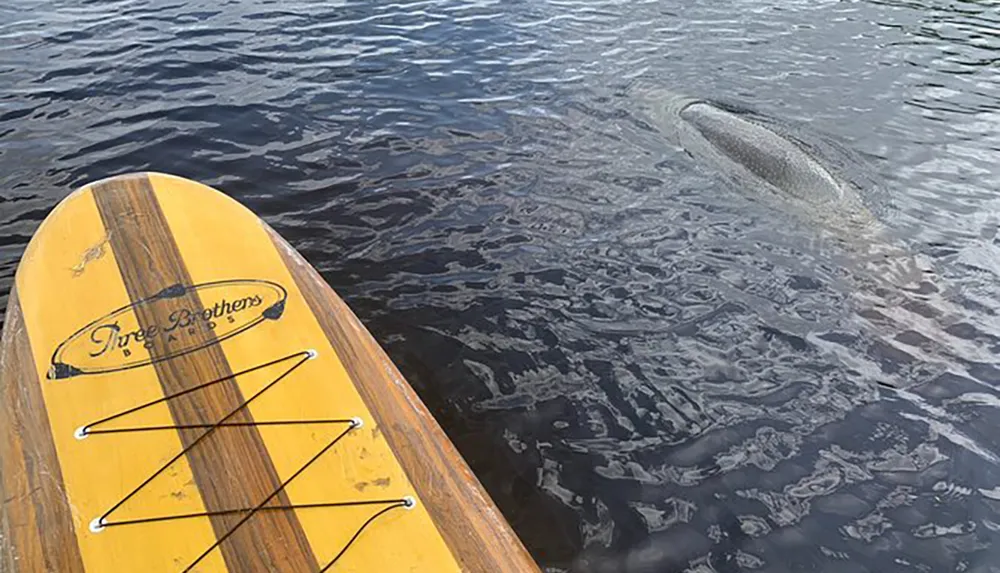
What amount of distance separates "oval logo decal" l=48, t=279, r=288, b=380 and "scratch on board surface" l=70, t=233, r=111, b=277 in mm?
478

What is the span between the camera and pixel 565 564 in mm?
3350

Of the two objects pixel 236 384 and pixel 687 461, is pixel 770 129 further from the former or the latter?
pixel 236 384

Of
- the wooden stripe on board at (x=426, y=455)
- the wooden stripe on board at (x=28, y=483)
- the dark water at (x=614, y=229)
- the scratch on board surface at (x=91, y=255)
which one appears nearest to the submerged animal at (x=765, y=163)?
the dark water at (x=614, y=229)

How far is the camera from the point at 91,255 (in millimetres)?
3926

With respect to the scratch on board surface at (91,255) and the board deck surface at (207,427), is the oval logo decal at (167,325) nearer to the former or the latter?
the board deck surface at (207,427)

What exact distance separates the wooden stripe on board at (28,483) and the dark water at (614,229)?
5.72ft

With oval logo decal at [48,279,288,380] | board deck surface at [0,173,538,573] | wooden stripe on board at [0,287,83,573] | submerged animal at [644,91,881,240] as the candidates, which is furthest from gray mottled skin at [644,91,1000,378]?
wooden stripe on board at [0,287,83,573]

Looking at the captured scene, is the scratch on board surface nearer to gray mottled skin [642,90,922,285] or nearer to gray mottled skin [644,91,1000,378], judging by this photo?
gray mottled skin [644,91,1000,378]

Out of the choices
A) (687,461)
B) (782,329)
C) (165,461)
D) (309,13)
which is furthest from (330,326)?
(309,13)

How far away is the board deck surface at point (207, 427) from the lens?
2.66 meters

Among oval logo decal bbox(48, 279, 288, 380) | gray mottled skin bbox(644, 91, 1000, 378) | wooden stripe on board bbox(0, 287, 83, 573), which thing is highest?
oval logo decal bbox(48, 279, 288, 380)

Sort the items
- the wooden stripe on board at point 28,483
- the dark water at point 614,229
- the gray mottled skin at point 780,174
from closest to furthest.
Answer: the wooden stripe on board at point 28,483
the dark water at point 614,229
the gray mottled skin at point 780,174

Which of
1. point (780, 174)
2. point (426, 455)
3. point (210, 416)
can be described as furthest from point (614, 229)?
point (210, 416)

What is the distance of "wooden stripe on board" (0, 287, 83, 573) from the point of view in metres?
2.61
